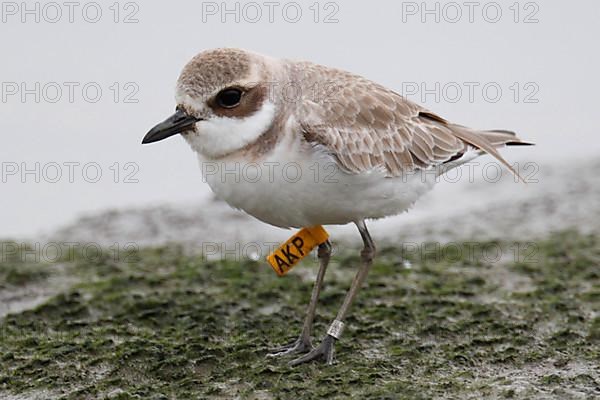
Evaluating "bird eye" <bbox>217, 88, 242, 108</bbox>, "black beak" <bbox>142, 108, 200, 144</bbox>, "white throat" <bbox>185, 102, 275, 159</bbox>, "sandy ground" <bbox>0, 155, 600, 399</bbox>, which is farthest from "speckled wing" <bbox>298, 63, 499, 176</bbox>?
"sandy ground" <bbox>0, 155, 600, 399</bbox>

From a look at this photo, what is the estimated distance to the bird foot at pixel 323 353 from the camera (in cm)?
482

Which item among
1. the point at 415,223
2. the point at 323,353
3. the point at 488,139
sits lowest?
the point at 415,223

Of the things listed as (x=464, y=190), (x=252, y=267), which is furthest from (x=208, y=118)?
(x=464, y=190)

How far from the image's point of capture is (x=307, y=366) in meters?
4.77

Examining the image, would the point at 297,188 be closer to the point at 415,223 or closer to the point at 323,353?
the point at 323,353

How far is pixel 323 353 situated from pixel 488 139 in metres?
1.99

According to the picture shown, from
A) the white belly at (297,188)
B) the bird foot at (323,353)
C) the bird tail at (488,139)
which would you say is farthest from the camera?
the bird tail at (488,139)

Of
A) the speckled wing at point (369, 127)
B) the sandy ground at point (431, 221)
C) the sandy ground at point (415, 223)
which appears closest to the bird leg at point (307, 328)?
the speckled wing at point (369, 127)

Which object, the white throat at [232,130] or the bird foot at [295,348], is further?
the bird foot at [295,348]

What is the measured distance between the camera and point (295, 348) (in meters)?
5.01

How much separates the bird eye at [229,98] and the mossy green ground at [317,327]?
1.33m

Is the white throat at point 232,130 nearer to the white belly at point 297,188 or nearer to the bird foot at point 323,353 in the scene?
the white belly at point 297,188

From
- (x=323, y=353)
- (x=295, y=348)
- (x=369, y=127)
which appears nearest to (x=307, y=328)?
(x=295, y=348)

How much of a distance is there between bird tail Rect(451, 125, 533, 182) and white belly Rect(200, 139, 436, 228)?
1009mm
